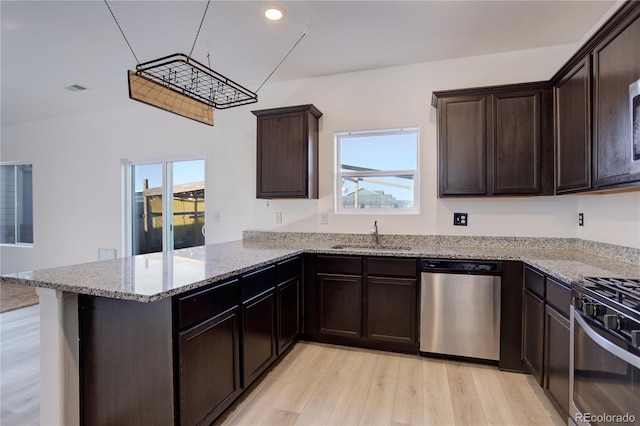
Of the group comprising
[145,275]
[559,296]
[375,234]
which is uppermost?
[375,234]

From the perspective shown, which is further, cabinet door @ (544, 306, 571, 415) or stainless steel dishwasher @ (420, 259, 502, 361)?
stainless steel dishwasher @ (420, 259, 502, 361)

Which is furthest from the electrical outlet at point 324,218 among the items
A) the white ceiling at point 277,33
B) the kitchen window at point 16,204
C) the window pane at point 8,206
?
the window pane at point 8,206

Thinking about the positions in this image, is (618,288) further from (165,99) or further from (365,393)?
(165,99)

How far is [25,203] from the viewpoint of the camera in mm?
5383

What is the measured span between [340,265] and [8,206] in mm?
6344

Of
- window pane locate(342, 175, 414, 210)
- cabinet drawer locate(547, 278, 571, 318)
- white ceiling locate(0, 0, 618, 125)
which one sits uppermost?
white ceiling locate(0, 0, 618, 125)

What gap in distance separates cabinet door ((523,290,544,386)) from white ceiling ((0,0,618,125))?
210cm

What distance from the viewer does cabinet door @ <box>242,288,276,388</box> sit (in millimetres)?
2023

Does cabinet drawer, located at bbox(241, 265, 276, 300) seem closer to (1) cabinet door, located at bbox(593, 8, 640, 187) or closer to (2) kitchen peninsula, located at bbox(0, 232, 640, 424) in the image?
(2) kitchen peninsula, located at bbox(0, 232, 640, 424)

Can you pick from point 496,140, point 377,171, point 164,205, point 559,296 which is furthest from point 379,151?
point 164,205

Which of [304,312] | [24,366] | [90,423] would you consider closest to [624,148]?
[304,312]

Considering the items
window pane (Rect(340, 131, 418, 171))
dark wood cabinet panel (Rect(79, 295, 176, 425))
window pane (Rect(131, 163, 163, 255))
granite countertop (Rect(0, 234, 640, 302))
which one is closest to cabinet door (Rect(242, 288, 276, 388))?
granite countertop (Rect(0, 234, 640, 302))

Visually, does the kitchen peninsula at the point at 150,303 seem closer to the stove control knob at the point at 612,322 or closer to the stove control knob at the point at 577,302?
the stove control knob at the point at 577,302

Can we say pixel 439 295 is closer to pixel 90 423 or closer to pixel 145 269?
pixel 145 269
